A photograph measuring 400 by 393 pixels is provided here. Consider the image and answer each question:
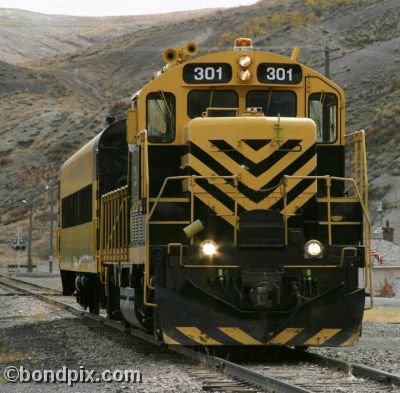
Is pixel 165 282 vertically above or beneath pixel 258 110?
beneath

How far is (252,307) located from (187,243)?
1197 mm

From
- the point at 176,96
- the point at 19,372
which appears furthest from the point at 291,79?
the point at 19,372

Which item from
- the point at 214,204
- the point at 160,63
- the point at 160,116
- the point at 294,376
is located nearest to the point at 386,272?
the point at 160,116

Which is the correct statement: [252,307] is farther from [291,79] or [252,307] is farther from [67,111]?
[67,111]

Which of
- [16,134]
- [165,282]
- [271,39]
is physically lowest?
[165,282]

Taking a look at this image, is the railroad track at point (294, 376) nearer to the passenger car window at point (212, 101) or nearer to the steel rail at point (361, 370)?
the steel rail at point (361, 370)

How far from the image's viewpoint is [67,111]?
108562 mm

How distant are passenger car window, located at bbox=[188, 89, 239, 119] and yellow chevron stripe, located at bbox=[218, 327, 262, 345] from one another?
10.3 feet

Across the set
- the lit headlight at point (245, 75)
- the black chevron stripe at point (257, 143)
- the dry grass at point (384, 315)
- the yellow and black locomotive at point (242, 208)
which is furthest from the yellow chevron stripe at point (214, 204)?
the dry grass at point (384, 315)

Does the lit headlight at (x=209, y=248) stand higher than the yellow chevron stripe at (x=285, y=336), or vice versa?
the lit headlight at (x=209, y=248)

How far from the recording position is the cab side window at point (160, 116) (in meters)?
14.3

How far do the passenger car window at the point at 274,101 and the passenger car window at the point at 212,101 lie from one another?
0.23m

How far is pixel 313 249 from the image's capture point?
13.1 m

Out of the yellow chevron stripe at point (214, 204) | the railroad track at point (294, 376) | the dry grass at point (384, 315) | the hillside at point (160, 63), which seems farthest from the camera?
the hillside at point (160, 63)
